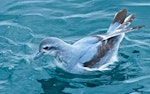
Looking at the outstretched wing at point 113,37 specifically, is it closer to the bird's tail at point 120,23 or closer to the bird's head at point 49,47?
the bird's tail at point 120,23

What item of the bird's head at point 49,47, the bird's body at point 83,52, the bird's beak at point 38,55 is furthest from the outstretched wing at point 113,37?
the bird's beak at point 38,55

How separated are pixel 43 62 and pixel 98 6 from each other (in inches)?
117

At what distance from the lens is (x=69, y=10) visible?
1316cm

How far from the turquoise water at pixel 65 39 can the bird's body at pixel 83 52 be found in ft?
0.67

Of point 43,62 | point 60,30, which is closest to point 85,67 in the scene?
point 43,62

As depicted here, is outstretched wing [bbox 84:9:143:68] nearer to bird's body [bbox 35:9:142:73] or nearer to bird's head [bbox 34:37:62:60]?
bird's body [bbox 35:9:142:73]

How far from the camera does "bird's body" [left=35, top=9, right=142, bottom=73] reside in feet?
33.7

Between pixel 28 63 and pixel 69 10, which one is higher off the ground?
pixel 69 10

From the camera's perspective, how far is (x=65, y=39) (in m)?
11.8

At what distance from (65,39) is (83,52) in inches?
62.4

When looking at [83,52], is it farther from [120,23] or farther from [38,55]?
[120,23]

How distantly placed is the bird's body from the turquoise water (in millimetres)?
206

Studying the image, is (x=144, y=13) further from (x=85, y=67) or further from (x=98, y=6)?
(x=85, y=67)

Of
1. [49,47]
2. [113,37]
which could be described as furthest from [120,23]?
[49,47]
